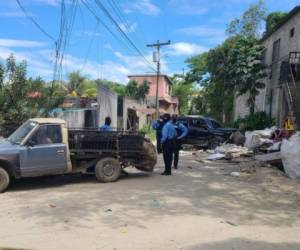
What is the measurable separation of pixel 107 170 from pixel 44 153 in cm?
183

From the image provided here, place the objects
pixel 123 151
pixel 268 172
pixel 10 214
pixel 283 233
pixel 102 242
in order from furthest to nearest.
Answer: pixel 268 172
pixel 123 151
pixel 10 214
pixel 283 233
pixel 102 242

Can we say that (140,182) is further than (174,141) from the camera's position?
No

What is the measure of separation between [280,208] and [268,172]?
4.68 metres

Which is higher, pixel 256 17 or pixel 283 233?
pixel 256 17

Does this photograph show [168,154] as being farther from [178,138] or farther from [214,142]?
[214,142]

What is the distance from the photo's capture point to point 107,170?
40.1 feet

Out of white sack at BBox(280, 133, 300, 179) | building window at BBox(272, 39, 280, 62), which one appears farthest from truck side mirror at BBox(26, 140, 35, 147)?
building window at BBox(272, 39, 280, 62)

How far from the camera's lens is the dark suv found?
2378 cm

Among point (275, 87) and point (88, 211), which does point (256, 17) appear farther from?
point (88, 211)

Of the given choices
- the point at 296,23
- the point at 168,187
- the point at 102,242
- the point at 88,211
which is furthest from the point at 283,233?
the point at 296,23

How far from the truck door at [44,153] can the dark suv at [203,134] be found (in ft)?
42.8

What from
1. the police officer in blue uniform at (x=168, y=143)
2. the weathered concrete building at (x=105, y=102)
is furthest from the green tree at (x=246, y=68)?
the police officer in blue uniform at (x=168, y=143)

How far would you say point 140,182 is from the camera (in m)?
12.3

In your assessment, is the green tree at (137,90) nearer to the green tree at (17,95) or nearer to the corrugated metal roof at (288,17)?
the corrugated metal roof at (288,17)
